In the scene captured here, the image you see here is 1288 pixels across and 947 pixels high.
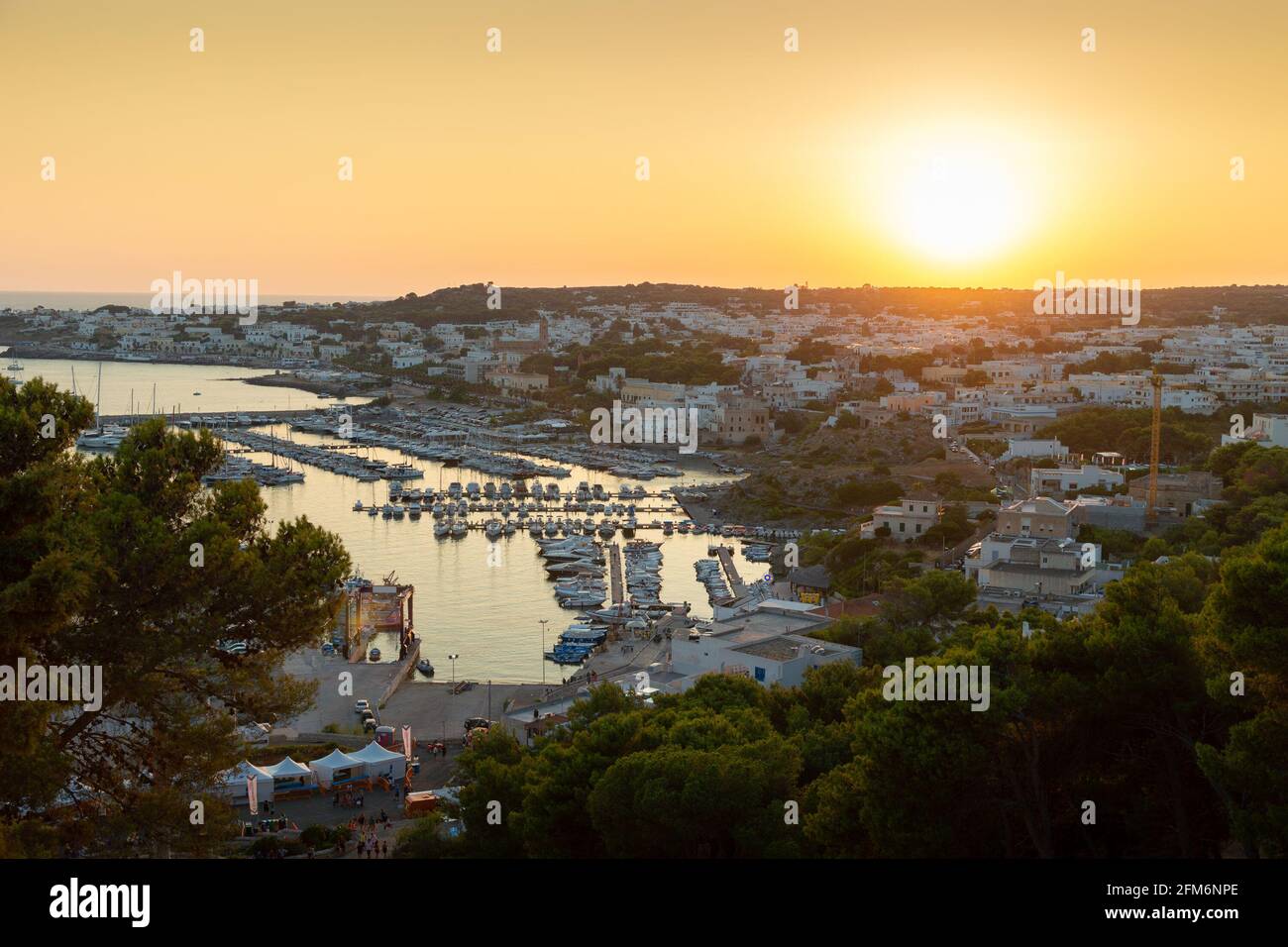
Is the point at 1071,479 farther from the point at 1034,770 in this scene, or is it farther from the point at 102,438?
the point at 102,438

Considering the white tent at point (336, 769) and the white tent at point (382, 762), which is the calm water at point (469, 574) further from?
the white tent at point (336, 769)

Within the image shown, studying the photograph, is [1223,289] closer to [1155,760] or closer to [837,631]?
[837,631]

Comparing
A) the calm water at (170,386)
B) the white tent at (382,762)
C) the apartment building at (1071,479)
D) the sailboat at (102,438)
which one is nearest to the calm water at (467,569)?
the sailboat at (102,438)

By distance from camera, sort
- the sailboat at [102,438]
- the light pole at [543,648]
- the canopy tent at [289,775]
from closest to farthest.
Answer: the canopy tent at [289,775], the light pole at [543,648], the sailboat at [102,438]

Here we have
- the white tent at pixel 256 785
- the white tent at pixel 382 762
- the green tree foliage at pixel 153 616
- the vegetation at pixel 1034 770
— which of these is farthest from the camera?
the white tent at pixel 382 762

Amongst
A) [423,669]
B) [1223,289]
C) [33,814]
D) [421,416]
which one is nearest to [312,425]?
[421,416]

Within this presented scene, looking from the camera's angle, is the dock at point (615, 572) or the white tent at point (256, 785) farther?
the dock at point (615, 572)

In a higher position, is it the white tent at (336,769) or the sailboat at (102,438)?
the sailboat at (102,438)
